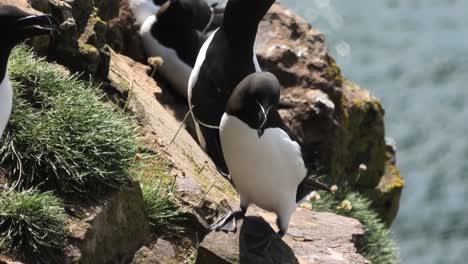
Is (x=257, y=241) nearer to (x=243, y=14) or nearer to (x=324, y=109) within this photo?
(x=243, y=14)

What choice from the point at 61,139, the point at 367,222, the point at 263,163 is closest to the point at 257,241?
the point at 263,163

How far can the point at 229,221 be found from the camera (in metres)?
7.69

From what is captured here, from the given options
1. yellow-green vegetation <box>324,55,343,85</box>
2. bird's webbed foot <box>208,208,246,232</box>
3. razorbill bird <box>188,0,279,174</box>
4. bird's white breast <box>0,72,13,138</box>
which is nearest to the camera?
bird's white breast <box>0,72,13,138</box>

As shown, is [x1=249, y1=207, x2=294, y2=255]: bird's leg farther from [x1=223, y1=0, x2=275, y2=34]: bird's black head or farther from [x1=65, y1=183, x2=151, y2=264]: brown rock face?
[x1=223, y1=0, x2=275, y2=34]: bird's black head

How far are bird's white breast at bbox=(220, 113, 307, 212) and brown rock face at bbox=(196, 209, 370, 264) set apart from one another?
227 mm

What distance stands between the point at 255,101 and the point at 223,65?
175cm

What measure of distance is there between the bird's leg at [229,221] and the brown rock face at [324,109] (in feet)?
11.0

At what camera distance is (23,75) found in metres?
7.53

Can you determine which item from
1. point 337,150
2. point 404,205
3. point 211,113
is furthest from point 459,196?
point 211,113

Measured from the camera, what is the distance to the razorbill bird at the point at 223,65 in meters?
8.88

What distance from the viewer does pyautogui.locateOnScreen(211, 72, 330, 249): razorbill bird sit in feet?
23.7

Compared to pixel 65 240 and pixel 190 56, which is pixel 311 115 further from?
pixel 65 240

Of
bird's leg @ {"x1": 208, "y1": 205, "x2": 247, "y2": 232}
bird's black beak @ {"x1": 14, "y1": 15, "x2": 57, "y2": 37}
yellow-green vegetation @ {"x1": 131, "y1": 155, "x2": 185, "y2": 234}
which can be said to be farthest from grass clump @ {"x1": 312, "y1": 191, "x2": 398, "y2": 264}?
bird's black beak @ {"x1": 14, "y1": 15, "x2": 57, "y2": 37}

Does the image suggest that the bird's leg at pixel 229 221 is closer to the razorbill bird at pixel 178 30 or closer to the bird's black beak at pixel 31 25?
the bird's black beak at pixel 31 25
